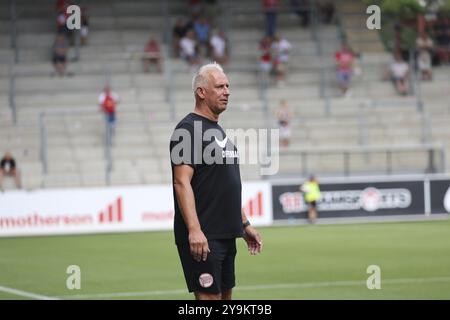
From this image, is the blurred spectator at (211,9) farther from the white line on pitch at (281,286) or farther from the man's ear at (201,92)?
the man's ear at (201,92)

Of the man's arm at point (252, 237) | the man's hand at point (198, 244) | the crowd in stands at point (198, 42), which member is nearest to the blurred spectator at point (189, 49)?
the crowd in stands at point (198, 42)

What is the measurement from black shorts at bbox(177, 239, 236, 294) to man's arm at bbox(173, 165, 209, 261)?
161 millimetres

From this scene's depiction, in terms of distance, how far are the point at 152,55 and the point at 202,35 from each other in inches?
91.4

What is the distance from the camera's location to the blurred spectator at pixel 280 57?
39094 millimetres

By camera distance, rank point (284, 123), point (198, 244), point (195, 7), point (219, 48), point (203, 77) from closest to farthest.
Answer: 1. point (198, 244)
2. point (203, 77)
3. point (284, 123)
4. point (219, 48)
5. point (195, 7)

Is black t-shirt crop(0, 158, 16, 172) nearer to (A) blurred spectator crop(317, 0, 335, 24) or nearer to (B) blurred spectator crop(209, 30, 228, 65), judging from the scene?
(B) blurred spectator crop(209, 30, 228, 65)

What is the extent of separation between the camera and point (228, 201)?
9.38m

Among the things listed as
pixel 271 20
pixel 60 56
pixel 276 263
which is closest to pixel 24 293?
pixel 276 263

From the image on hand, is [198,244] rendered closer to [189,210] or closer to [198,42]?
[189,210]

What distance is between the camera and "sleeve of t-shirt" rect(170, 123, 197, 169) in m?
9.09

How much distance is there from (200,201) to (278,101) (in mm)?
28649

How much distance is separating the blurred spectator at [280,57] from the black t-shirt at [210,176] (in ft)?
97.6

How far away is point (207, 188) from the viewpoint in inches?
366

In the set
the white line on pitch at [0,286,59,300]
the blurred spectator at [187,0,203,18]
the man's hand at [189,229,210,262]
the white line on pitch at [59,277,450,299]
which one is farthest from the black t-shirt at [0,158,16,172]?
the man's hand at [189,229,210,262]
